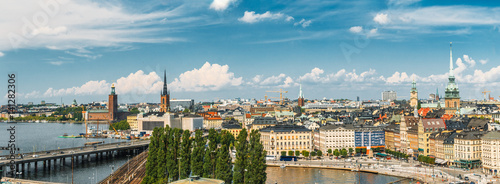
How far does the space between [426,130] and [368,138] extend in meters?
11.9

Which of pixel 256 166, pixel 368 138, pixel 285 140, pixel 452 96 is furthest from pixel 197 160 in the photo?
pixel 452 96

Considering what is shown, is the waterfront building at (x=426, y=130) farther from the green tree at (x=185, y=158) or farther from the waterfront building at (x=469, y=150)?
the green tree at (x=185, y=158)

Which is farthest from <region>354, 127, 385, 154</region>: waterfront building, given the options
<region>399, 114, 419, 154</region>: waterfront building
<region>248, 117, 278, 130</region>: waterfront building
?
<region>248, 117, 278, 130</region>: waterfront building

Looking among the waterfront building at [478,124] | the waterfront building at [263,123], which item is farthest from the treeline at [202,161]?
the waterfront building at [263,123]

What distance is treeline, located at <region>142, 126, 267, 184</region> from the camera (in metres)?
44.5

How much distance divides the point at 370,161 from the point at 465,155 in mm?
14109

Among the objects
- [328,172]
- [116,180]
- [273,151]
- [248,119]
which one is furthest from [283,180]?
[248,119]

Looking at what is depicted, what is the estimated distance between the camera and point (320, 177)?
201 ft

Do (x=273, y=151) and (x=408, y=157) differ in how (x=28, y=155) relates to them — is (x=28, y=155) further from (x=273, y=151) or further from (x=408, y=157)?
(x=408, y=157)

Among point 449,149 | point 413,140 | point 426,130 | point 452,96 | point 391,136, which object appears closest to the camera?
point 449,149

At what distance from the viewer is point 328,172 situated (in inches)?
2591

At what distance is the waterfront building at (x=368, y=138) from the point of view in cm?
8594

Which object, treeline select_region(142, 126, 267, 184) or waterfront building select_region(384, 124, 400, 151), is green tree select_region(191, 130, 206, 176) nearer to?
treeline select_region(142, 126, 267, 184)

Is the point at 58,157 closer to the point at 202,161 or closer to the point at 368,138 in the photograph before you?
the point at 202,161
